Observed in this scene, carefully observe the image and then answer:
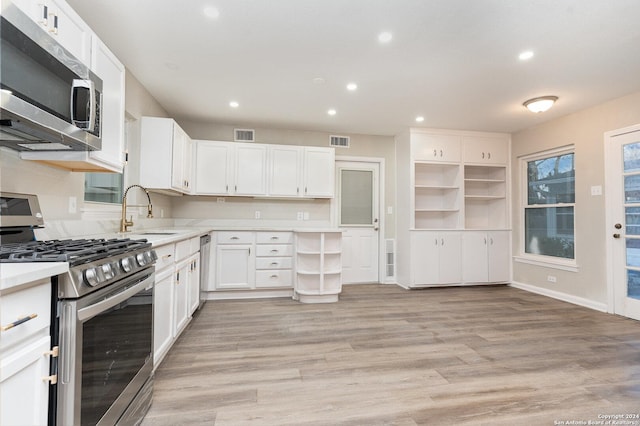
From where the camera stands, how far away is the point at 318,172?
4535 millimetres

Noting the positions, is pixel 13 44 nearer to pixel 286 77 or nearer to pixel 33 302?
pixel 33 302

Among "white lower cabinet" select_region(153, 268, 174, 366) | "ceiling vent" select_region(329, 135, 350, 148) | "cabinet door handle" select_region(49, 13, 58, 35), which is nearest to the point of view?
"cabinet door handle" select_region(49, 13, 58, 35)

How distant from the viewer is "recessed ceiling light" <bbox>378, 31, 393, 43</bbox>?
7.62ft

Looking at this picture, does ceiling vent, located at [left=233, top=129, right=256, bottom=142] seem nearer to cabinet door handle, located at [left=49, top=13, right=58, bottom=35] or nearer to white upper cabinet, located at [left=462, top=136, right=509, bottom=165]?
cabinet door handle, located at [left=49, top=13, right=58, bottom=35]

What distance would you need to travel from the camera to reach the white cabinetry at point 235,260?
12.9ft

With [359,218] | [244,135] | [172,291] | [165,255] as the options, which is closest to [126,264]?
[165,255]

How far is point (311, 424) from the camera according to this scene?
5.19 ft

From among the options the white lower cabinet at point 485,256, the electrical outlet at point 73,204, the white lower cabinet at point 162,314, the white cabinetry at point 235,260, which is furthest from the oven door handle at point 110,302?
the white lower cabinet at point 485,256

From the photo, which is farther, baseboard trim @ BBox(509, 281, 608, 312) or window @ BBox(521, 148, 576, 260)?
window @ BBox(521, 148, 576, 260)

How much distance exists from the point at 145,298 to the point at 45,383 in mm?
664

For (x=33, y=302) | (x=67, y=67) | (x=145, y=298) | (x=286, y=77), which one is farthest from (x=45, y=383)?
(x=286, y=77)

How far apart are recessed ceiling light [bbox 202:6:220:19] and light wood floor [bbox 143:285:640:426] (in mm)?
2553

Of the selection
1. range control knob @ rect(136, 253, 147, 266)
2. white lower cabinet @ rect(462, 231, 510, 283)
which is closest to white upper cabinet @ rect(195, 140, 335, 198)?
white lower cabinet @ rect(462, 231, 510, 283)

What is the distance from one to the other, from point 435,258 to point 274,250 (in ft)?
8.34
